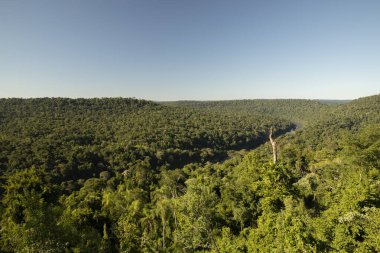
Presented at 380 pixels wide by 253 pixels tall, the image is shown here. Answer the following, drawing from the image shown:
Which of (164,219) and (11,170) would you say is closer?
(164,219)

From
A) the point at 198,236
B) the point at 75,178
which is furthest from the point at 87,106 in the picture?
the point at 198,236

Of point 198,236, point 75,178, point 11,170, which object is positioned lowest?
point 75,178

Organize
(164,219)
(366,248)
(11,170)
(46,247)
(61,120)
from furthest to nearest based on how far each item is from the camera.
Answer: (61,120), (11,170), (164,219), (366,248), (46,247)

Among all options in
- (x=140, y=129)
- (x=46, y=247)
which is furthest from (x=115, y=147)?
(x=46, y=247)

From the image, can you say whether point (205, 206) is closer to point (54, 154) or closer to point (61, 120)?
point (54, 154)

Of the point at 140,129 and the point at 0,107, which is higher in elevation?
the point at 0,107

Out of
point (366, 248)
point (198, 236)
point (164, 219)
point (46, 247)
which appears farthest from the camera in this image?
point (164, 219)
